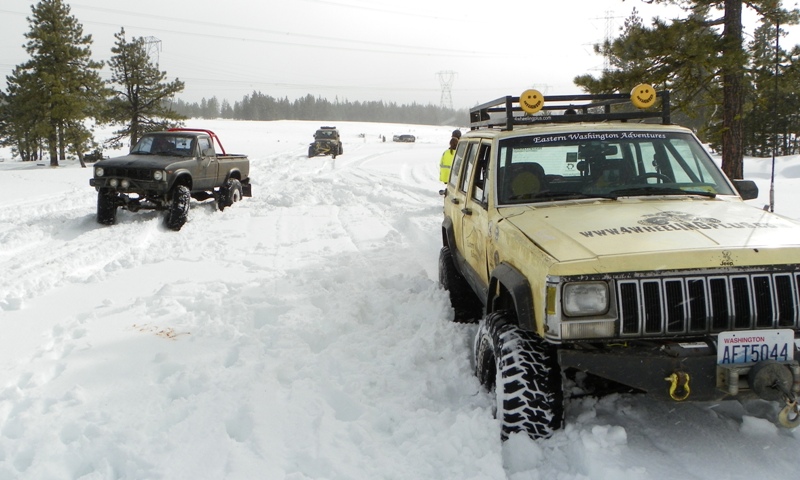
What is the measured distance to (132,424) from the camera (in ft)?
12.7

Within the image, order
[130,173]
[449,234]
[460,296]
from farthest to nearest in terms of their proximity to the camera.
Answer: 1. [130,173]
2. [449,234]
3. [460,296]

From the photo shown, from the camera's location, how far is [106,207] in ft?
38.2

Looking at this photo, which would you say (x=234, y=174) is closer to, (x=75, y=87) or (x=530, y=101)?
(x=530, y=101)

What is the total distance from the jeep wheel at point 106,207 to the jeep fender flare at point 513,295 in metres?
9.48

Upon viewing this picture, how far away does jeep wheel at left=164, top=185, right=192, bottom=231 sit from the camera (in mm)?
11391

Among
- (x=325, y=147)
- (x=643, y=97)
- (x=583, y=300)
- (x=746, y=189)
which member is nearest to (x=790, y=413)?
(x=583, y=300)

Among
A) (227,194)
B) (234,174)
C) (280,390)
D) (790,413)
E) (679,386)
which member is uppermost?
(234,174)

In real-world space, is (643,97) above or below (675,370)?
above

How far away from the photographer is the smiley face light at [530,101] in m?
4.90

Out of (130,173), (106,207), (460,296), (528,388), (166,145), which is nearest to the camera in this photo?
(528,388)

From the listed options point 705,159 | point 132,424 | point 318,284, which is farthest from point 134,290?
point 705,159

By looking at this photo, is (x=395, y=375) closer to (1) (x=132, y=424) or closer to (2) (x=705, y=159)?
(1) (x=132, y=424)

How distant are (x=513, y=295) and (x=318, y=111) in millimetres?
158881

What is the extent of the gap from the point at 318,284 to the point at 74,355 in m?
2.73
